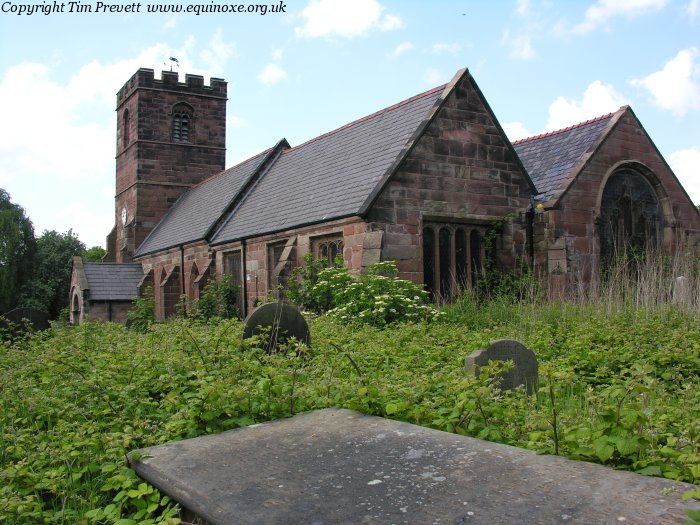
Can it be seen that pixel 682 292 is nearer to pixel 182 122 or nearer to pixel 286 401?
pixel 286 401

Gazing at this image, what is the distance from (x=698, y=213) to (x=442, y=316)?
35.9ft

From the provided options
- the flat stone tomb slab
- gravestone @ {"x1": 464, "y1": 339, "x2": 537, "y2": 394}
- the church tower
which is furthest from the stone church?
the church tower

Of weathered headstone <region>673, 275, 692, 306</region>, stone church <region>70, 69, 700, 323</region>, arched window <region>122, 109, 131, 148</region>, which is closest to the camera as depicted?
weathered headstone <region>673, 275, 692, 306</region>

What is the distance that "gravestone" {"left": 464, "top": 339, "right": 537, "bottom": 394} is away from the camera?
272 inches

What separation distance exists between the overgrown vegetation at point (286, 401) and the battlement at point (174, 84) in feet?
85.5

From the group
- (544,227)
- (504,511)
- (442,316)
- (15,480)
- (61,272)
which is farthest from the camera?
(61,272)

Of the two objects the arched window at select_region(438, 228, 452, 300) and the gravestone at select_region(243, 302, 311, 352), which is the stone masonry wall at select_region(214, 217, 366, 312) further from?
the gravestone at select_region(243, 302, 311, 352)

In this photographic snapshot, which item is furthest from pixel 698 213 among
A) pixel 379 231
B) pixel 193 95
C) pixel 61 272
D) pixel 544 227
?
pixel 61 272

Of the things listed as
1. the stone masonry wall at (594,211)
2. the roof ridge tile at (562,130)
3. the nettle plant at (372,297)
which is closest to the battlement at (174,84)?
the roof ridge tile at (562,130)

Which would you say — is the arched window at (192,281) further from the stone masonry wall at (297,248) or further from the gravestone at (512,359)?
the gravestone at (512,359)

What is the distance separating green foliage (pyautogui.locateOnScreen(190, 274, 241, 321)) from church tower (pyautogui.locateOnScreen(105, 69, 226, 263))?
1379cm

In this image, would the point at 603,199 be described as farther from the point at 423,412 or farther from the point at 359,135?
the point at 423,412

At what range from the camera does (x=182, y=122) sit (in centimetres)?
3459

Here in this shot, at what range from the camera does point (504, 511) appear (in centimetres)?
312
